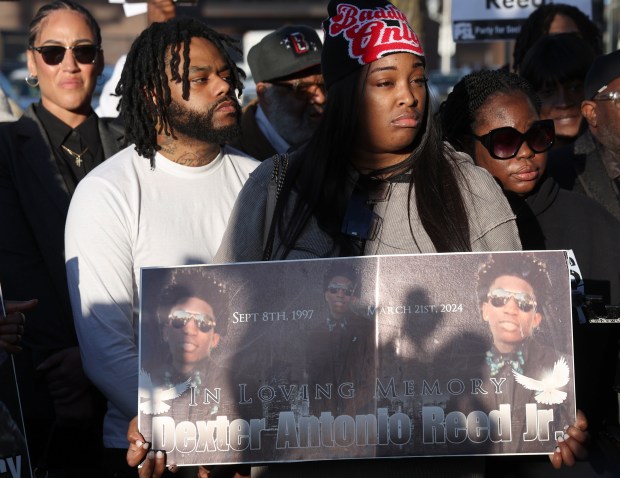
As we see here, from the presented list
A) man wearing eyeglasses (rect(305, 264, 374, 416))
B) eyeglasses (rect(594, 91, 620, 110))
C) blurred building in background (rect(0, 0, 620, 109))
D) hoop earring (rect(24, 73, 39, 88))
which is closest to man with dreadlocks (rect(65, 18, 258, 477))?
man wearing eyeglasses (rect(305, 264, 374, 416))

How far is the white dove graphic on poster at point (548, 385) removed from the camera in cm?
288

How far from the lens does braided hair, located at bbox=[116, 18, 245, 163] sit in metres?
4.10

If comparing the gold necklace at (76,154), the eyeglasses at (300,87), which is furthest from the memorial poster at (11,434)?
the eyeglasses at (300,87)

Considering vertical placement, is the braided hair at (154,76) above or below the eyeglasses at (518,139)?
above

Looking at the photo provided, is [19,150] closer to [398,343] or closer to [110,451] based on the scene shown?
[110,451]

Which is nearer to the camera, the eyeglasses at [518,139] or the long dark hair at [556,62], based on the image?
the eyeglasses at [518,139]

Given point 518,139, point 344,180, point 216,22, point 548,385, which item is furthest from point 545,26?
point 216,22

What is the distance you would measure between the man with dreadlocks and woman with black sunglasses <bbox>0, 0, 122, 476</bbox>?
14.4 inches

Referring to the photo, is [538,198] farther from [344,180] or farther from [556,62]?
[556,62]

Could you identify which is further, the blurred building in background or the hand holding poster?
the blurred building in background

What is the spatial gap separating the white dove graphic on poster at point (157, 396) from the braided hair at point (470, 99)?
66.2 inches

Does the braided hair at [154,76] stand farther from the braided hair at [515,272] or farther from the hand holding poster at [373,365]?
the braided hair at [515,272]

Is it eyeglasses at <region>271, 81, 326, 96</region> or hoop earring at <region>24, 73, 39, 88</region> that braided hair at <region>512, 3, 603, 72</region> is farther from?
hoop earring at <region>24, 73, 39, 88</region>

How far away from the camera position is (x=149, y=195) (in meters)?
3.88
